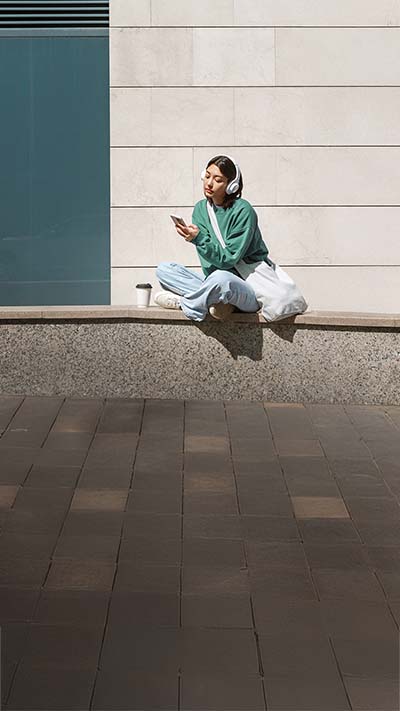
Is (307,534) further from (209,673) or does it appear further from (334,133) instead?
(334,133)

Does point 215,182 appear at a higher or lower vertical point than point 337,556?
higher

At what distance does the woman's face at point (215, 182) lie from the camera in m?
8.47

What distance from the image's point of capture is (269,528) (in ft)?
18.2

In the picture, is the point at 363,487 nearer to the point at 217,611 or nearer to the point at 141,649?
the point at 217,611

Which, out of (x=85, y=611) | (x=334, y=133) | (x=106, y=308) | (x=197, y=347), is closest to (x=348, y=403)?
(x=197, y=347)

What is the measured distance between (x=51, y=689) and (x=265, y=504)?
96.3 inches

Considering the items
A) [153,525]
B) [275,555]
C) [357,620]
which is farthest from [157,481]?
[357,620]

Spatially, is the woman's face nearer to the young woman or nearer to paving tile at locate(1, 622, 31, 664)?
the young woman

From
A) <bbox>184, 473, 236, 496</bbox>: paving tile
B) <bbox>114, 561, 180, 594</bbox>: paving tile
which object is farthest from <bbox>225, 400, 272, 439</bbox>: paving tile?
<bbox>114, 561, 180, 594</bbox>: paving tile

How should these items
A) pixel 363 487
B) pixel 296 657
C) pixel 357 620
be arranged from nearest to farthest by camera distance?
pixel 296 657, pixel 357 620, pixel 363 487

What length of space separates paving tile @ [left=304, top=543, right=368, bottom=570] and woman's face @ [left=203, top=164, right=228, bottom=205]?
387 cm

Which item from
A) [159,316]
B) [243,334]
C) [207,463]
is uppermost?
[159,316]

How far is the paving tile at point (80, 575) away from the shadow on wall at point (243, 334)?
12.7 ft

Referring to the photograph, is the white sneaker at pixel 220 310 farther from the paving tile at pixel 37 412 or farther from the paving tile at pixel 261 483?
the paving tile at pixel 261 483
